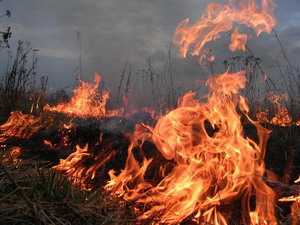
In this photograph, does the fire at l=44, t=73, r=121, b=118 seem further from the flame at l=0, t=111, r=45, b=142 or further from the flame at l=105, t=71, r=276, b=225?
the flame at l=105, t=71, r=276, b=225

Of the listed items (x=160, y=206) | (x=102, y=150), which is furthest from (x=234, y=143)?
(x=102, y=150)

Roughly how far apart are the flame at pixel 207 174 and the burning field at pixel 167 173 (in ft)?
0.04

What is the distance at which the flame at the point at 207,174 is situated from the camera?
297 cm

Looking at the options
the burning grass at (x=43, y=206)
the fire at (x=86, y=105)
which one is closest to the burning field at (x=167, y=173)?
the burning grass at (x=43, y=206)

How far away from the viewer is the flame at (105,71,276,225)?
297 centimetres

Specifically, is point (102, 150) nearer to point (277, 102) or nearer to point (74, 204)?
point (74, 204)

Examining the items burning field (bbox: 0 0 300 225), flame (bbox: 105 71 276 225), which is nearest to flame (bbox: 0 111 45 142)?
burning field (bbox: 0 0 300 225)

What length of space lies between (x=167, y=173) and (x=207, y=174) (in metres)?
0.97

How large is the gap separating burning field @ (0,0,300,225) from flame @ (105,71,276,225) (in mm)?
12

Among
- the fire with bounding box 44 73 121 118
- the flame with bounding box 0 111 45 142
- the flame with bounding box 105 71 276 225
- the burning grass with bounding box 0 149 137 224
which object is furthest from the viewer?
the fire with bounding box 44 73 121 118

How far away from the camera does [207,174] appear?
340 cm

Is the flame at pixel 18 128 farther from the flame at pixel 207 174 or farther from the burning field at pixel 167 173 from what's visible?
the flame at pixel 207 174

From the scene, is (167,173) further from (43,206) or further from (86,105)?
(86,105)

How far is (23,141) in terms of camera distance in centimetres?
543
